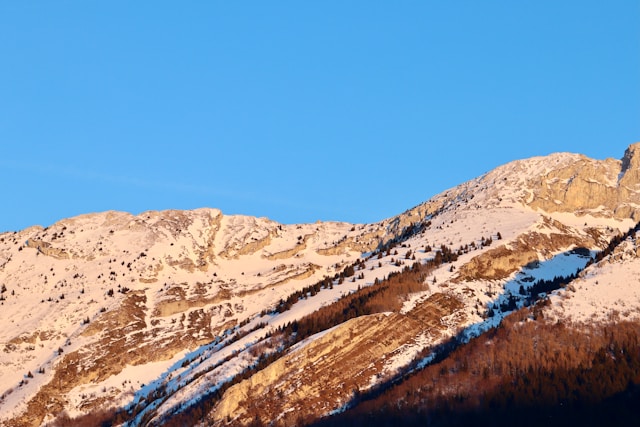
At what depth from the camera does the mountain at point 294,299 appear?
112 m

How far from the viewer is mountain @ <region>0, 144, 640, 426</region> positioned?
11250cm

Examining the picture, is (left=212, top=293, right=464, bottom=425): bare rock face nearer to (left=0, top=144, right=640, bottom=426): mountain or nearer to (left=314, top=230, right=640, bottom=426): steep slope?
(left=0, top=144, right=640, bottom=426): mountain

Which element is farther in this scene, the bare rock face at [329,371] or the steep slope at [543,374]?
the bare rock face at [329,371]

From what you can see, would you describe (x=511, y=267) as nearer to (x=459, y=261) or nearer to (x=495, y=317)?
(x=459, y=261)

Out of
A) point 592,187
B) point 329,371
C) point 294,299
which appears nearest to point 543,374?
point 329,371

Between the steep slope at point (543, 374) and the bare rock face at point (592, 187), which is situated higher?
the bare rock face at point (592, 187)

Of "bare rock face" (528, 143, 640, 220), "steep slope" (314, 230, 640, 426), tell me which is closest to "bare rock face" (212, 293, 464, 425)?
"steep slope" (314, 230, 640, 426)

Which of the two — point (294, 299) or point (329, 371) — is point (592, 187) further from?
point (329, 371)

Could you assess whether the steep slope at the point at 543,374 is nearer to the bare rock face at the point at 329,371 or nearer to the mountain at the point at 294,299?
the mountain at the point at 294,299

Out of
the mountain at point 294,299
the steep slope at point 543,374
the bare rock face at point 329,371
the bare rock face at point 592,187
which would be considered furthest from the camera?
the bare rock face at point 592,187

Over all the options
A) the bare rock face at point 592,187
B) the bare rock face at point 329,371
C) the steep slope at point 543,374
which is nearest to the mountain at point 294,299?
the bare rock face at point 329,371

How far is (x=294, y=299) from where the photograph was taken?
148375 mm

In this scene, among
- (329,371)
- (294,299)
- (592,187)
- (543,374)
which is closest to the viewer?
(543,374)

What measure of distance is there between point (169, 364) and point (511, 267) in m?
56.9
